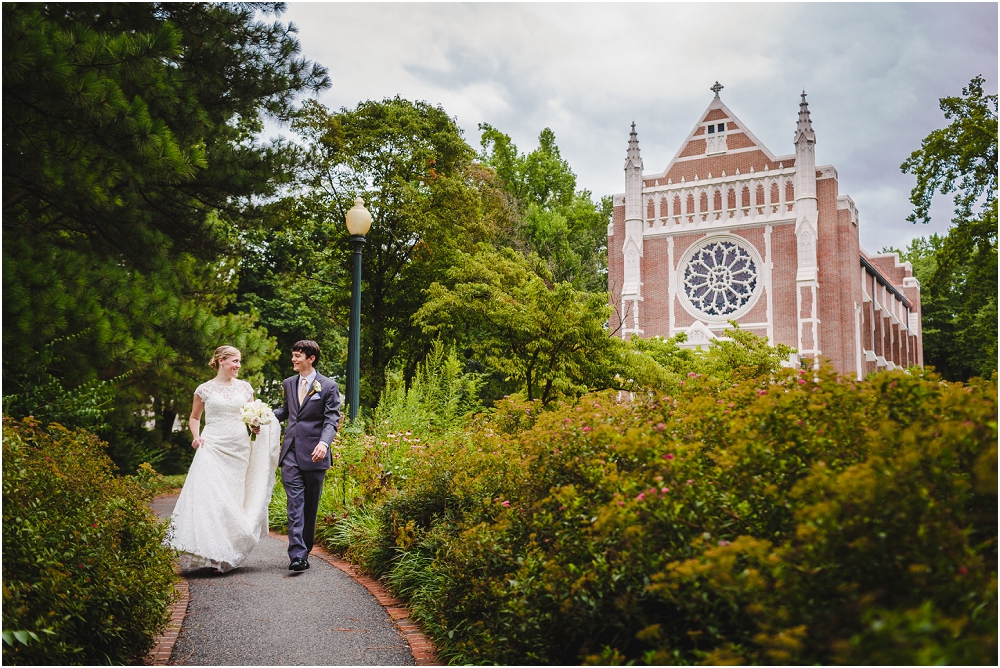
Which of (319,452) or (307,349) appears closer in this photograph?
(319,452)

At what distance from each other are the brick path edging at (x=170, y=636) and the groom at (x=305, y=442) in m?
1.08

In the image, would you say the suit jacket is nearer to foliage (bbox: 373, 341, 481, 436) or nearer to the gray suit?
the gray suit

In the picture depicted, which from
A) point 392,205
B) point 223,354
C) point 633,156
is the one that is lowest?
point 223,354

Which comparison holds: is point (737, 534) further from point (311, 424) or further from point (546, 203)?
point (546, 203)

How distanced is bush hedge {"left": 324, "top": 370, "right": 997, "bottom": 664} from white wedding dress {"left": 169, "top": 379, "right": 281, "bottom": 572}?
4.94ft

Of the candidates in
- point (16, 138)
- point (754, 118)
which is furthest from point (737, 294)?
point (16, 138)

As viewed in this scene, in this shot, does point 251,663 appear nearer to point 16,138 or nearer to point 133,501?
point 133,501

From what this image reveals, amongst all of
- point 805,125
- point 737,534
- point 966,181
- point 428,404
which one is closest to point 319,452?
point 737,534

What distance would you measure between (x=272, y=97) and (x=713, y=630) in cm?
913

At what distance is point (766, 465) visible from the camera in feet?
9.45

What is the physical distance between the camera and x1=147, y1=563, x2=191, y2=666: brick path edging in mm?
3815

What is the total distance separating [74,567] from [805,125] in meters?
34.4

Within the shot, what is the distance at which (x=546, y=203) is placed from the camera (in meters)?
39.5

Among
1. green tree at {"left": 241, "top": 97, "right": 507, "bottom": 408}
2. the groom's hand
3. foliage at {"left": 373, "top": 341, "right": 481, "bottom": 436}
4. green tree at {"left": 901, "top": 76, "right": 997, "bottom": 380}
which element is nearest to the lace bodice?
the groom's hand
